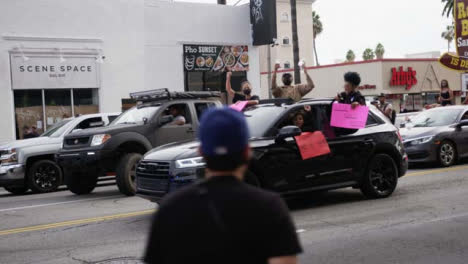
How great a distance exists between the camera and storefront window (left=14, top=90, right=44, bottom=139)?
21.7 m

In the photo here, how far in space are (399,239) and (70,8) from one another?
18426mm

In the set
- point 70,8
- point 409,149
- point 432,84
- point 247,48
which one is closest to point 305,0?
point 432,84

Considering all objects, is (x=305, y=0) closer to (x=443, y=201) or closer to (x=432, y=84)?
(x=432, y=84)

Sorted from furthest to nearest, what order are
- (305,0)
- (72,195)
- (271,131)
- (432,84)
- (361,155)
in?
(305,0), (432,84), (72,195), (361,155), (271,131)

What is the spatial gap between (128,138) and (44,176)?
356cm

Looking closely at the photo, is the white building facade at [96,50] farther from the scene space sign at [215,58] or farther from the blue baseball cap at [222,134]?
the blue baseball cap at [222,134]

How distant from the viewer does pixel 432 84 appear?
159 ft

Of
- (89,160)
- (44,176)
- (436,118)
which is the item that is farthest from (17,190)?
(436,118)

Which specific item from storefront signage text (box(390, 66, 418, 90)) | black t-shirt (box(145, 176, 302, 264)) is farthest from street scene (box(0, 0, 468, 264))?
storefront signage text (box(390, 66, 418, 90))

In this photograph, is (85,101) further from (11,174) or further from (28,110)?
(11,174)

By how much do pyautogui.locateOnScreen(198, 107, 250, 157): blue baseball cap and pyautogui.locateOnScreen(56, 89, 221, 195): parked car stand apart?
30.1 ft

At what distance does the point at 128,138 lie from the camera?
11.7 m

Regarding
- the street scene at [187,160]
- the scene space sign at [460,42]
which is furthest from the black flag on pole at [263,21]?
the scene space sign at [460,42]

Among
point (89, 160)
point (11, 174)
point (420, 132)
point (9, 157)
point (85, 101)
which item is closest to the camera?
point (89, 160)
